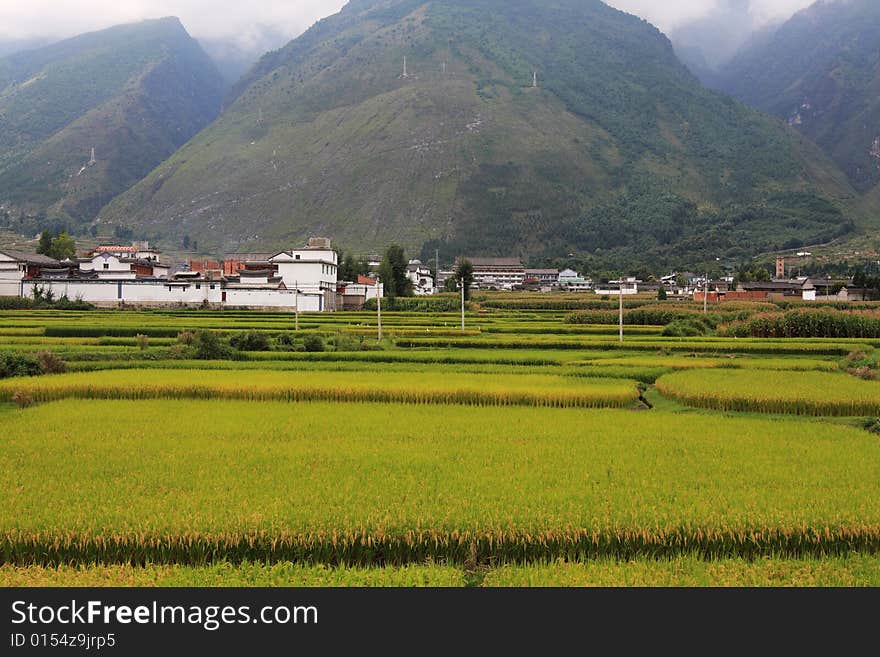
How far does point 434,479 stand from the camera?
39.4ft

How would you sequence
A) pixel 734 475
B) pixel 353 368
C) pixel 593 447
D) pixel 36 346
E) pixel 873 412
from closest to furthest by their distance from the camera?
1. pixel 734 475
2. pixel 593 447
3. pixel 873 412
4. pixel 353 368
5. pixel 36 346

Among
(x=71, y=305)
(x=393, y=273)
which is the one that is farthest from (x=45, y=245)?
(x=393, y=273)

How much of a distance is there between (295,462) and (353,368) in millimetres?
16636

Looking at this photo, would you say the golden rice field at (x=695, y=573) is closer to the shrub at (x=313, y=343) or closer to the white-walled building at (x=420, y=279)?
the shrub at (x=313, y=343)

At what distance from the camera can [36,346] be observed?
114 feet

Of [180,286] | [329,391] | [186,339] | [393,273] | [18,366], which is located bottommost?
[329,391]

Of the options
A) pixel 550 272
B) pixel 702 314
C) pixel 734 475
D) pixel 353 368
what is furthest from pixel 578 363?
pixel 550 272

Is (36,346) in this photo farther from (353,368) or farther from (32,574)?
(32,574)

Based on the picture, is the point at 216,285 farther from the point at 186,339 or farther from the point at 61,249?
the point at 61,249

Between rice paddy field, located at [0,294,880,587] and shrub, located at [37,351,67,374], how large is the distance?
6.4 inches

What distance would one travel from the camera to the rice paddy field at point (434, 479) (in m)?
9.31

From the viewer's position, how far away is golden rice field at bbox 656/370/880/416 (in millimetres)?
20516

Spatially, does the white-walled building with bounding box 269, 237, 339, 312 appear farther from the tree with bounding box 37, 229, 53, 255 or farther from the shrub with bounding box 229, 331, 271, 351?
the tree with bounding box 37, 229, 53, 255

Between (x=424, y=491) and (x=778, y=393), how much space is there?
14.4 m
